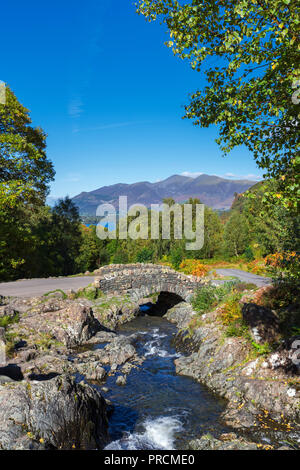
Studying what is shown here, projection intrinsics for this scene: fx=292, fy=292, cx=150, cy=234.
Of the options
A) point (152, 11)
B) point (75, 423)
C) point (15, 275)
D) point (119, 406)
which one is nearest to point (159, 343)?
point (119, 406)

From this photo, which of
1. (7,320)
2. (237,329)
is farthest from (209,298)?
(7,320)

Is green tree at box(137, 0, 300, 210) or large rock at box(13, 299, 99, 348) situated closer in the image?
green tree at box(137, 0, 300, 210)

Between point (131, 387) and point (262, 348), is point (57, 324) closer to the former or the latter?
point (131, 387)

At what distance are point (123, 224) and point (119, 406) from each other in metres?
55.5

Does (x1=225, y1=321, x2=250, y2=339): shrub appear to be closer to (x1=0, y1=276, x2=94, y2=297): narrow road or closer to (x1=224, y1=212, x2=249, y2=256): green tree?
(x1=0, y1=276, x2=94, y2=297): narrow road

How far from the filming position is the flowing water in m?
8.57

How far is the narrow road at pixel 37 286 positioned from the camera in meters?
19.6

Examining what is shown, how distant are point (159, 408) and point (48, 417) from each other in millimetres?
5144

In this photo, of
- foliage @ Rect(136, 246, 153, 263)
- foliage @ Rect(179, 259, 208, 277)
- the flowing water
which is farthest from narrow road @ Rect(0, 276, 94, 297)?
foliage @ Rect(136, 246, 153, 263)

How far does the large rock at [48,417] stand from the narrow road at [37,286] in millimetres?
12913

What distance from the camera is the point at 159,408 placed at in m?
10.5

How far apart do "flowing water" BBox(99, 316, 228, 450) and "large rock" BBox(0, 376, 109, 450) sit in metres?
1.28

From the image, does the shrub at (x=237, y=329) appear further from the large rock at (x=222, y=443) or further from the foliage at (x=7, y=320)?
the foliage at (x=7, y=320)

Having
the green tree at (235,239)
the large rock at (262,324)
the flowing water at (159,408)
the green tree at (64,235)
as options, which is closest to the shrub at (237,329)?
the large rock at (262,324)
